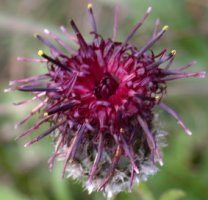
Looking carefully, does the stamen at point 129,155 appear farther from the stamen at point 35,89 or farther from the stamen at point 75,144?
the stamen at point 35,89

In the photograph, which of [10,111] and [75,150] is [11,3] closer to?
[10,111]

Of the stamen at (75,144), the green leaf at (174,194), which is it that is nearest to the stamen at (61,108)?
the stamen at (75,144)

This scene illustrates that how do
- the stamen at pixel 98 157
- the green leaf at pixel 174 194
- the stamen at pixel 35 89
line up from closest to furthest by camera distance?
the stamen at pixel 98 157
the stamen at pixel 35 89
the green leaf at pixel 174 194

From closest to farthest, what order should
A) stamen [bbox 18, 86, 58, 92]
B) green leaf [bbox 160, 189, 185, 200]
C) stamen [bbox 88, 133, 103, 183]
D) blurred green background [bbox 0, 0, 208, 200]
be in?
stamen [bbox 88, 133, 103, 183]
stamen [bbox 18, 86, 58, 92]
green leaf [bbox 160, 189, 185, 200]
blurred green background [bbox 0, 0, 208, 200]

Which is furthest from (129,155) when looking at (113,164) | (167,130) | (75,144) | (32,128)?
(167,130)

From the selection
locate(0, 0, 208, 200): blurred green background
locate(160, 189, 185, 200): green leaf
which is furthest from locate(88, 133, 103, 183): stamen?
locate(0, 0, 208, 200): blurred green background

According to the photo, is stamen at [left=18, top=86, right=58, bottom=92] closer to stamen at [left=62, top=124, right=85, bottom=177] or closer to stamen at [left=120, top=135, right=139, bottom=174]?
stamen at [left=62, top=124, right=85, bottom=177]

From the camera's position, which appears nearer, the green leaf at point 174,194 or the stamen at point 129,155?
the stamen at point 129,155

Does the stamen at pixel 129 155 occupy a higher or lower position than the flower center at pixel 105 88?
lower

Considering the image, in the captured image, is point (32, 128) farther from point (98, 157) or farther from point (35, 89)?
point (98, 157)

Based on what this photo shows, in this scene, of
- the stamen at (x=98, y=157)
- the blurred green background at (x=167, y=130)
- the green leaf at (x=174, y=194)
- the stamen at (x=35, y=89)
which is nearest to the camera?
the stamen at (x=98, y=157)

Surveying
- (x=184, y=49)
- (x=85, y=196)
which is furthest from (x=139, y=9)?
(x=85, y=196)
